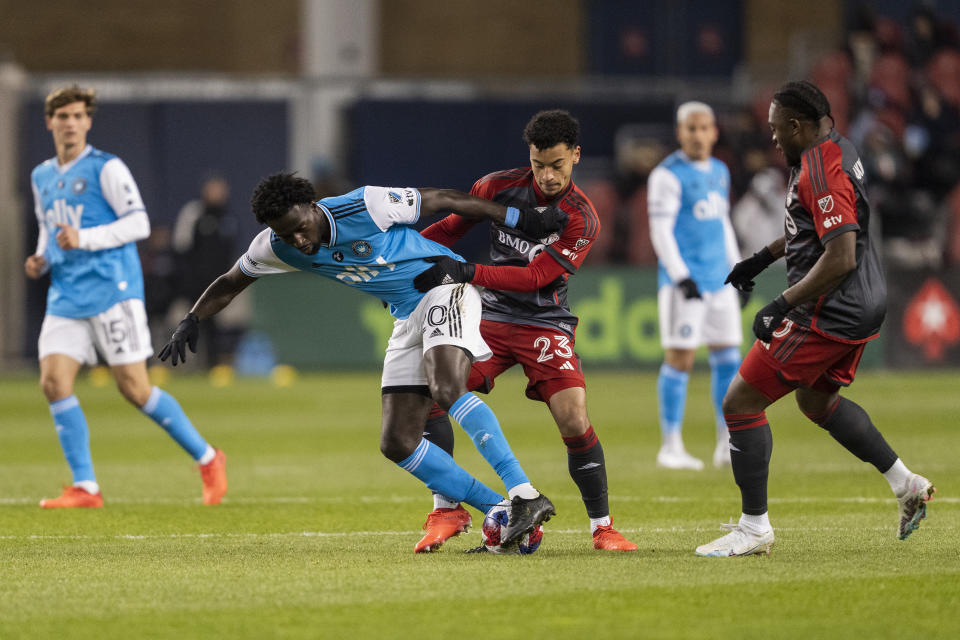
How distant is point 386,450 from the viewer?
20.6 ft

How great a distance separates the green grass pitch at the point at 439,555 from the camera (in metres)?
4.84

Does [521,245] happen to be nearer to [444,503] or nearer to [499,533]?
[444,503]

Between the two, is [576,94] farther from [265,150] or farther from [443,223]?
[443,223]

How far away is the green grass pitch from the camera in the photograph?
484 centimetres

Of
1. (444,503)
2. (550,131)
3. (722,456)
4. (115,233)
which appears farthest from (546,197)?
(722,456)

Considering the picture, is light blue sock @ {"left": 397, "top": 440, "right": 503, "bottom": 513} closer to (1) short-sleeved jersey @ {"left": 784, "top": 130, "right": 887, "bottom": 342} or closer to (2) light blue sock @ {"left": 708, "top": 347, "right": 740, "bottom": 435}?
(1) short-sleeved jersey @ {"left": 784, "top": 130, "right": 887, "bottom": 342}

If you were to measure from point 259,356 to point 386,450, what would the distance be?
12.7 meters

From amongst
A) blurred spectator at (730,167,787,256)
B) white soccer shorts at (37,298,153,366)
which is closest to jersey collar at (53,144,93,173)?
white soccer shorts at (37,298,153,366)

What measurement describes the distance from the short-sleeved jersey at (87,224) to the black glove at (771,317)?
154 inches

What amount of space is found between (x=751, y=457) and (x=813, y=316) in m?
0.64

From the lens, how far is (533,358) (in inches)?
261

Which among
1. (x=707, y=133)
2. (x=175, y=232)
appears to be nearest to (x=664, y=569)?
(x=707, y=133)

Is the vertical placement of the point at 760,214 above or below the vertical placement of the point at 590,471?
above

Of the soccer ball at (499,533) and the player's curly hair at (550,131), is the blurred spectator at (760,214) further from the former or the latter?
the soccer ball at (499,533)
